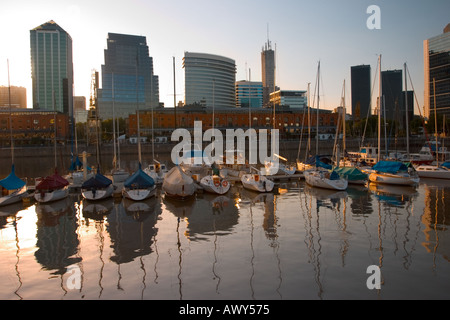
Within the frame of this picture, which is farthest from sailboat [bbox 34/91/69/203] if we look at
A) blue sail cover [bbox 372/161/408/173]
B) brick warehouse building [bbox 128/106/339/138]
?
brick warehouse building [bbox 128/106/339/138]

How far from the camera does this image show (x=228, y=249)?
17078 mm

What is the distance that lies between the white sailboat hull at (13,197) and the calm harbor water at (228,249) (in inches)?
52.7

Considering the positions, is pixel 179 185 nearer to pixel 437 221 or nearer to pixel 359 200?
pixel 359 200

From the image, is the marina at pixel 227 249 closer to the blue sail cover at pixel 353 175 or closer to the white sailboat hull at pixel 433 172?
the blue sail cover at pixel 353 175

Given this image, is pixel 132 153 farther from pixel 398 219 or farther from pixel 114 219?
pixel 398 219

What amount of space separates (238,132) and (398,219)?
292 ft

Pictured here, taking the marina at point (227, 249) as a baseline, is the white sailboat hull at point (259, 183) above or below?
above

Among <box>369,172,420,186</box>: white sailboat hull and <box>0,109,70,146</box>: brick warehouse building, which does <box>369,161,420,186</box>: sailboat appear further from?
<box>0,109,70,146</box>: brick warehouse building

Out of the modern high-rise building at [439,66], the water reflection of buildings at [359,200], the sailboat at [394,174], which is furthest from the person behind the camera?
the modern high-rise building at [439,66]

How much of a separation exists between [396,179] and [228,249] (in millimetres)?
24583

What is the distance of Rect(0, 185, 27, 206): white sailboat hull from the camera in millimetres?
28734

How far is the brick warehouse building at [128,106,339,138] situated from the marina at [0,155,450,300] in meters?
83.4

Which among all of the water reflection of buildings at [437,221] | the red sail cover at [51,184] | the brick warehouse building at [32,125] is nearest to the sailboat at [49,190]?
the red sail cover at [51,184]

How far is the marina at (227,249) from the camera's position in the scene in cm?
1277
